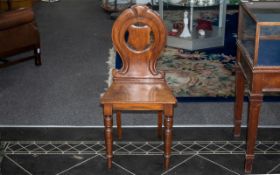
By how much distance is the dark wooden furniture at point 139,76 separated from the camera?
3.52 metres

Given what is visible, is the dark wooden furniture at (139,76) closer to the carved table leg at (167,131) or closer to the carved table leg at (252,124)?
the carved table leg at (167,131)

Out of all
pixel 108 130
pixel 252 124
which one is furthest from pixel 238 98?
pixel 108 130

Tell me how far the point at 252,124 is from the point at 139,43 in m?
0.99

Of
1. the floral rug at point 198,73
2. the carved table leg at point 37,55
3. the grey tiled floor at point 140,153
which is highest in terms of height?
the carved table leg at point 37,55

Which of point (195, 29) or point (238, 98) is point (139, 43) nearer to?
point (238, 98)

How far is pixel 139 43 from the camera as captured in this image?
3705mm

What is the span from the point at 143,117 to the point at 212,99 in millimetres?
766

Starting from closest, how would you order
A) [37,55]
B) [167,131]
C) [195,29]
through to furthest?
[167,131] < [37,55] < [195,29]

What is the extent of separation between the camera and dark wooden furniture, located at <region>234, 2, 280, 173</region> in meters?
3.20

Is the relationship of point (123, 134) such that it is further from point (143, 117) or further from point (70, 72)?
Answer: point (70, 72)

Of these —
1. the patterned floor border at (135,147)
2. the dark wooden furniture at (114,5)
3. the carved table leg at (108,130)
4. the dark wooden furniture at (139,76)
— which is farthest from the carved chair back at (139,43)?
the dark wooden furniture at (114,5)

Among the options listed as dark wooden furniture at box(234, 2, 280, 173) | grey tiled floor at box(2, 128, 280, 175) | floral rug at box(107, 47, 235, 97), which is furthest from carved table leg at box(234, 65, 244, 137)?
floral rug at box(107, 47, 235, 97)

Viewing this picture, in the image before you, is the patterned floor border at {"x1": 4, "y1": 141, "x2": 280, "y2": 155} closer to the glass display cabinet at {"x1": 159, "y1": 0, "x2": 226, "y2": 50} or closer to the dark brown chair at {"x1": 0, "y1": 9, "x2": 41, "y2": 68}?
the dark brown chair at {"x1": 0, "y1": 9, "x2": 41, "y2": 68}

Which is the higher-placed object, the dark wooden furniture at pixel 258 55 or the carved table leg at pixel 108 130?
the dark wooden furniture at pixel 258 55
